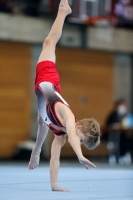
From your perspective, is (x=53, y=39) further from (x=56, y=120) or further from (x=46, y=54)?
(x=56, y=120)

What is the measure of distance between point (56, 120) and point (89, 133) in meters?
0.46

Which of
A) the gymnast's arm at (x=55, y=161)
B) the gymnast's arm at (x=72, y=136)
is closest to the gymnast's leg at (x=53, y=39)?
the gymnast's arm at (x=55, y=161)

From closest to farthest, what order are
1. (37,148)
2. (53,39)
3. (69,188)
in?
1. (37,148)
2. (69,188)
3. (53,39)

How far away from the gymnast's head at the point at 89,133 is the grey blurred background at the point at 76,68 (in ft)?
24.0

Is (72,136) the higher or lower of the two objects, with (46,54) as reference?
lower

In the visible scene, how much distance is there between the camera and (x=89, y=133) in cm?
492

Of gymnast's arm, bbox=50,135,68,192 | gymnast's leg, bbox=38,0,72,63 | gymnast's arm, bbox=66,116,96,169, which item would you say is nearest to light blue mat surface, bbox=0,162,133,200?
gymnast's arm, bbox=50,135,68,192

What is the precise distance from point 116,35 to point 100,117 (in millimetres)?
2355

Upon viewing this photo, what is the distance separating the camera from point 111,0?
15.0 meters

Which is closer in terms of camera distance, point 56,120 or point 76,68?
point 56,120

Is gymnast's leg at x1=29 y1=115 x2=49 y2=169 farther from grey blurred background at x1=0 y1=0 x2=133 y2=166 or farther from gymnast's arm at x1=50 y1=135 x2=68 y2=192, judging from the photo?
grey blurred background at x1=0 y1=0 x2=133 y2=166

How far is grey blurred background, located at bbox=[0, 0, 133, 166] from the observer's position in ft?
42.9

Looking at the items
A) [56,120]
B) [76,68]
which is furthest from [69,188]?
[76,68]

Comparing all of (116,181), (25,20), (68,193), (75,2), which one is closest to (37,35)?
(25,20)
